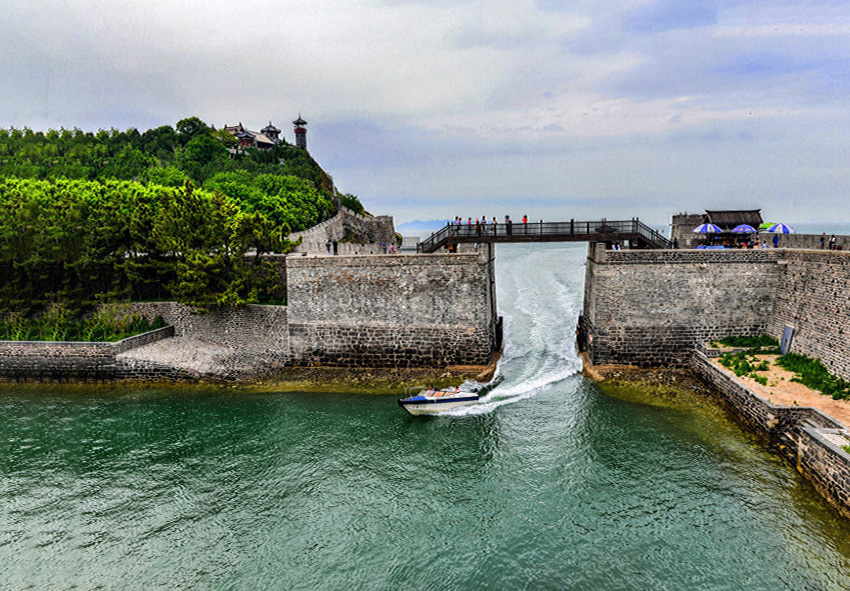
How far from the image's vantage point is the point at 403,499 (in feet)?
53.6

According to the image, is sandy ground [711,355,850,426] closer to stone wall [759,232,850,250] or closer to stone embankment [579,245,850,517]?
stone embankment [579,245,850,517]

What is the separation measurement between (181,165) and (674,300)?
59.4 m

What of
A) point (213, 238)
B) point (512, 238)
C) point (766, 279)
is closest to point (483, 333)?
point (512, 238)

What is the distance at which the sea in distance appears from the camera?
1312cm

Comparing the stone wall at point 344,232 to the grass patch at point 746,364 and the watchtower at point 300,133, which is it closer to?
the grass patch at point 746,364

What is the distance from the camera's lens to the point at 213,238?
2952 centimetres

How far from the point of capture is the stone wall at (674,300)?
25.6 meters

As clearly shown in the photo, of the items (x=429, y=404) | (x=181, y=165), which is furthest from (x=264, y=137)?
(x=429, y=404)

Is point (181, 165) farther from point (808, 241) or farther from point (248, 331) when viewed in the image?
point (808, 241)

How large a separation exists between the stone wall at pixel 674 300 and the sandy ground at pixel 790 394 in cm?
425

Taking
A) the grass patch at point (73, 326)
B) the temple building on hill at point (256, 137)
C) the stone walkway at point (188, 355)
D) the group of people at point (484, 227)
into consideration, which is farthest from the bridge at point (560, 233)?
the temple building on hill at point (256, 137)

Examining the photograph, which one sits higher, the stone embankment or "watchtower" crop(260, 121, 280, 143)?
"watchtower" crop(260, 121, 280, 143)

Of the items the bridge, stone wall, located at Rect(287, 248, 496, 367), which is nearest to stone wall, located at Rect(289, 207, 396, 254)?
stone wall, located at Rect(287, 248, 496, 367)

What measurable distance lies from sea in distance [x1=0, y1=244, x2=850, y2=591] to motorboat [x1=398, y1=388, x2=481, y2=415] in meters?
0.47
